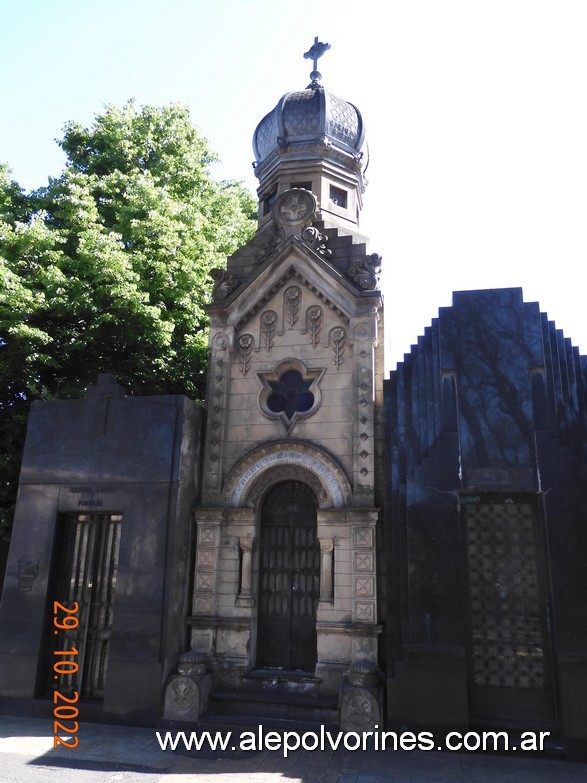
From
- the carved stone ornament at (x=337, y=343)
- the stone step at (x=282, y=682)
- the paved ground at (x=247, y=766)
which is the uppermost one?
the carved stone ornament at (x=337, y=343)

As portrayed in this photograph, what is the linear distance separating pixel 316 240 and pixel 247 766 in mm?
9916

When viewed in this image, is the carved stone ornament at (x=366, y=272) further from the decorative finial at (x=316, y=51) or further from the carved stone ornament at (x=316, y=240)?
the decorative finial at (x=316, y=51)

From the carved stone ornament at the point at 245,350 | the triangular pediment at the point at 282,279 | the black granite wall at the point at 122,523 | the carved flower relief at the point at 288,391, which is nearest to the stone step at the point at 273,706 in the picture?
the black granite wall at the point at 122,523

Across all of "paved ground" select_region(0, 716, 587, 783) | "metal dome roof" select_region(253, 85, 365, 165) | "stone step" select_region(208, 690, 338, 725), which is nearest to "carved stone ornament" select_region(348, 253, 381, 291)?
"metal dome roof" select_region(253, 85, 365, 165)

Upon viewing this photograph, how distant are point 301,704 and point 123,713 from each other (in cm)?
314

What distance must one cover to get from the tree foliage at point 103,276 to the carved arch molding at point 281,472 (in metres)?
5.09

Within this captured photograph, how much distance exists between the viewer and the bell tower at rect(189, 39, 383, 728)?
11148mm

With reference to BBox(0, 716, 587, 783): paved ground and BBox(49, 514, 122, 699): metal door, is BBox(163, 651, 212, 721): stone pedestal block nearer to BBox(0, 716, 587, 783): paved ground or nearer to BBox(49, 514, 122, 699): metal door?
BBox(0, 716, 587, 783): paved ground

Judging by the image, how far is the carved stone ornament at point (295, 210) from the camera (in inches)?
528

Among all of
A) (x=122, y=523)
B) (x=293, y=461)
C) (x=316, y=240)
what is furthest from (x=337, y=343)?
(x=122, y=523)

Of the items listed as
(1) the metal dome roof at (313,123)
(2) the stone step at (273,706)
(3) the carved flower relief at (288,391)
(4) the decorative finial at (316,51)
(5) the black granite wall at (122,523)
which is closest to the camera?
(2) the stone step at (273,706)

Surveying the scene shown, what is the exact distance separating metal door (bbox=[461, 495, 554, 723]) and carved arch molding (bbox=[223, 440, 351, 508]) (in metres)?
2.56

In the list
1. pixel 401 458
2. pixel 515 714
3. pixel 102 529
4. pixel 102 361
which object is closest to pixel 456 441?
pixel 401 458

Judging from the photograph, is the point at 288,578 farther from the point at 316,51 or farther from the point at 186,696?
the point at 316,51
